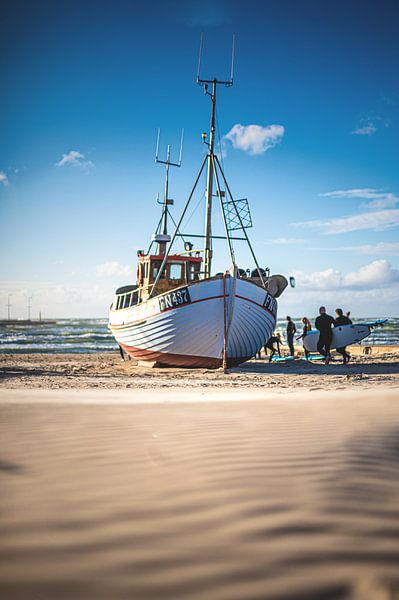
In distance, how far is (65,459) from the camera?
11.6ft

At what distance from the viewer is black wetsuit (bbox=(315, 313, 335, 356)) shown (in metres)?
15.6

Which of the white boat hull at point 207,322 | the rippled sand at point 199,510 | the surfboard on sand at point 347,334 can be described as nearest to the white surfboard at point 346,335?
the surfboard on sand at point 347,334

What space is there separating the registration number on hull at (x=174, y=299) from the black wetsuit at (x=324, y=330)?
15.9ft

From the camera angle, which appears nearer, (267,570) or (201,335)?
(267,570)

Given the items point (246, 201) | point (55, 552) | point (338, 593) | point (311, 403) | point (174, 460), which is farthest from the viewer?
point (246, 201)

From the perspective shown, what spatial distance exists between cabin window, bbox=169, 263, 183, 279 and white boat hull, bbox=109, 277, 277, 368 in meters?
2.68

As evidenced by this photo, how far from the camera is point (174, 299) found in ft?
46.6

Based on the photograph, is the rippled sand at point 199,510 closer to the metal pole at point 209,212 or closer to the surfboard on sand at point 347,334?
the metal pole at point 209,212

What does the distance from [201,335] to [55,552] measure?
40.6 feet

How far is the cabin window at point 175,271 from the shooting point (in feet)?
59.7

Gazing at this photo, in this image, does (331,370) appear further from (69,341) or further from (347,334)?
(69,341)

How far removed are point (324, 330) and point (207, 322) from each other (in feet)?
14.7

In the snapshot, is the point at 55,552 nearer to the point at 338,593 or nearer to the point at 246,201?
the point at 338,593

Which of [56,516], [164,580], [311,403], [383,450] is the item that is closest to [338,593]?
[164,580]
